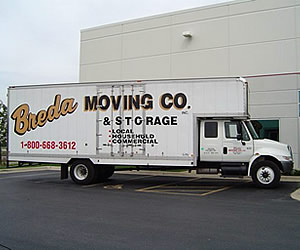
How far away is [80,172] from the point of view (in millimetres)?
13914

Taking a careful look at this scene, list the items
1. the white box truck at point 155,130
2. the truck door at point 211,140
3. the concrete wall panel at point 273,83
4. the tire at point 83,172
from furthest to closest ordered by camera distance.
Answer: the concrete wall panel at point 273,83, the tire at point 83,172, the truck door at point 211,140, the white box truck at point 155,130

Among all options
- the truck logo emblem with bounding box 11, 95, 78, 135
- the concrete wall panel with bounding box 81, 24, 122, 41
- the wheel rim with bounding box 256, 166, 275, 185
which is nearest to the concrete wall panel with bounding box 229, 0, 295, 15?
the concrete wall panel with bounding box 81, 24, 122, 41

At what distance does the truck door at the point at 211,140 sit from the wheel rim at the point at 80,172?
178 inches

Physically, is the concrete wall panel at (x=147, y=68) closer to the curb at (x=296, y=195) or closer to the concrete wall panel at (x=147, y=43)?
the concrete wall panel at (x=147, y=43)

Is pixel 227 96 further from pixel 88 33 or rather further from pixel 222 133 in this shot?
pixel 88 33

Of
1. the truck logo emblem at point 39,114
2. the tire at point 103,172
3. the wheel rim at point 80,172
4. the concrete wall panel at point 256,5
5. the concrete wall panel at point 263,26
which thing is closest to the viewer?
the wheel rim at point 80,172

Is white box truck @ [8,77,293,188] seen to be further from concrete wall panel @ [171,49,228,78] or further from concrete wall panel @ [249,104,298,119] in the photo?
concrete wall panel @ [171,49,228,78]

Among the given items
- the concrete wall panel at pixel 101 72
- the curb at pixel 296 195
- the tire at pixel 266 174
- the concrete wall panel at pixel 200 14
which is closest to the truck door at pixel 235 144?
the tire at pixel 266 174

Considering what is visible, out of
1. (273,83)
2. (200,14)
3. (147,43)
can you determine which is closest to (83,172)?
(273,83)

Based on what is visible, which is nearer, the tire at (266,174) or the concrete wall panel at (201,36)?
the tire at (266,174)

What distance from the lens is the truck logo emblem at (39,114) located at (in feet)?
45.5

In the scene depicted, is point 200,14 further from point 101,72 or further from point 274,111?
point 101,72

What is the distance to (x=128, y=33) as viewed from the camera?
76.0 ft

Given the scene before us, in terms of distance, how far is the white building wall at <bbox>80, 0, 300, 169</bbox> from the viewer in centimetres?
1828
